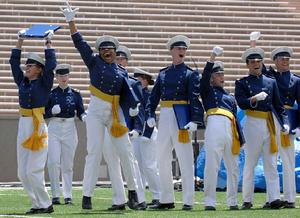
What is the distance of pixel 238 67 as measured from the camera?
2766cm

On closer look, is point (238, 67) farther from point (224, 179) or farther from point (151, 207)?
point (151, 207)

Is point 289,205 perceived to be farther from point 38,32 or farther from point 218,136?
point 38,32

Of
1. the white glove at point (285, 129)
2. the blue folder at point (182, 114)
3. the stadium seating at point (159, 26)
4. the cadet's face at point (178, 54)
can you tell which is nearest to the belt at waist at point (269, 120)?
the white glove at point (285, 129)

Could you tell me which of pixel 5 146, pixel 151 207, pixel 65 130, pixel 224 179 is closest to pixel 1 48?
pixel 5 146

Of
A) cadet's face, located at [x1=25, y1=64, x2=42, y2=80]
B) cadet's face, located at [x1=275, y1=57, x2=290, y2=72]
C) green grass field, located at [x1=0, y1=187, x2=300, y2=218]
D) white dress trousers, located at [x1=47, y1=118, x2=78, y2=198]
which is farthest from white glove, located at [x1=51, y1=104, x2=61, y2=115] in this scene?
cadet's face, located at [x1=275, y1=57, x2=290, y2=72]

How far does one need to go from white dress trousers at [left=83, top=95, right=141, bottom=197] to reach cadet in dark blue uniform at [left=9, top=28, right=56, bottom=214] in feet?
1.88

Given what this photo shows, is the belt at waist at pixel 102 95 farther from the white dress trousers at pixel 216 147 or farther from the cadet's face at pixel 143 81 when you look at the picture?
the cadet's face at pixel 143 81

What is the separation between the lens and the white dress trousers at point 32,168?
1248 cm

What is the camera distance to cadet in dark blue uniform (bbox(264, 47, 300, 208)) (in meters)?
14.2

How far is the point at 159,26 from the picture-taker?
92.5 feet

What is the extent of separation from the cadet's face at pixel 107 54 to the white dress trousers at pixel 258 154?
191 centimetres

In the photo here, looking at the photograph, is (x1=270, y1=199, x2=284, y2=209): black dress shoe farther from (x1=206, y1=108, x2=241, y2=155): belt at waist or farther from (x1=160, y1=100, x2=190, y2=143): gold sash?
(x1=160, y1=100, x2=190, y2=143): gold sash

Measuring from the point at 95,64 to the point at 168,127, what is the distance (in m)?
1.22

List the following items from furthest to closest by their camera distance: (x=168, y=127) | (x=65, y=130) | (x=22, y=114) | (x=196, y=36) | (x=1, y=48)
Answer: (x=196, y=36)
(x=1, y=48)
(x=65, y=130)
(x=168, y=127)
(x=22, y=114)
